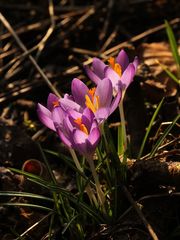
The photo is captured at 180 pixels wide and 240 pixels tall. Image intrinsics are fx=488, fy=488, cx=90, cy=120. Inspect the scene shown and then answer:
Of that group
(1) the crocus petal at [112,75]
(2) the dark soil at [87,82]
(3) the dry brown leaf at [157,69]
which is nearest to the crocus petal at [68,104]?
(1) the crocus petal at [112,75]

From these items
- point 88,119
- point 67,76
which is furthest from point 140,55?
point 88,119

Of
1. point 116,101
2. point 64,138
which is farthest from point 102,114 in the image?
point 64,138

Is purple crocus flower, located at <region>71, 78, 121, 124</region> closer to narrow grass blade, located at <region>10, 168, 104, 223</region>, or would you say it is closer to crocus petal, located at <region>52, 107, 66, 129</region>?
crocus petal, located at <region>52, 107, 66, 129</region>

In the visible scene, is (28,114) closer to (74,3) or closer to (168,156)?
(168,156)

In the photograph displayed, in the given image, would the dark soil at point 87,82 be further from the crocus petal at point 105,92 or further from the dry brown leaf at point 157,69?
the crocus petal at point 105,92

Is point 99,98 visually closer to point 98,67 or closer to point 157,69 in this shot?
point 98,67
